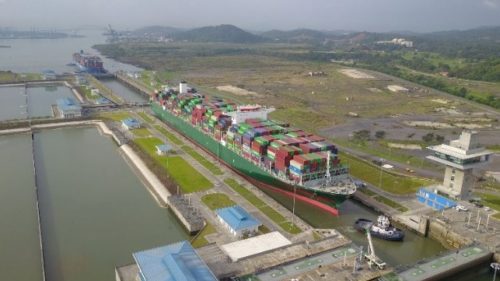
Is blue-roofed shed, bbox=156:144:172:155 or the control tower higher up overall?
the control tower

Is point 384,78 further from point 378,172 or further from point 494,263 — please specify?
point 494,263

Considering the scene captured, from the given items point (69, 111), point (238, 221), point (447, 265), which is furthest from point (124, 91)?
point (447, 265)

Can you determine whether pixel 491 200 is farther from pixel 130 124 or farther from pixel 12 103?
pixel 12 103

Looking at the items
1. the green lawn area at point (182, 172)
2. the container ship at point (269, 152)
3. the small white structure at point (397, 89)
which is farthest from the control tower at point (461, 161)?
the small white structure at point (397, 89)

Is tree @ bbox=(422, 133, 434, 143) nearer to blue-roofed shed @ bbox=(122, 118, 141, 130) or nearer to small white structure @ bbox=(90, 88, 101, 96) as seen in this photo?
blue-roofed shed @ bbox=(122, 118, 141, 130)

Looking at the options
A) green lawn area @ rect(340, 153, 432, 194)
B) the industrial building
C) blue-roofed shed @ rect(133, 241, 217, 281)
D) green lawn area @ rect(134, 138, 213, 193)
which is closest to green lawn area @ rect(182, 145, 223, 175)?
green lawn area @ rect(134, 138, 213, 193)

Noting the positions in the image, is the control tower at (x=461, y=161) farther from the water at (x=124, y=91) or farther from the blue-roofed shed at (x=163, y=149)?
the water at (x=124, y=91)
